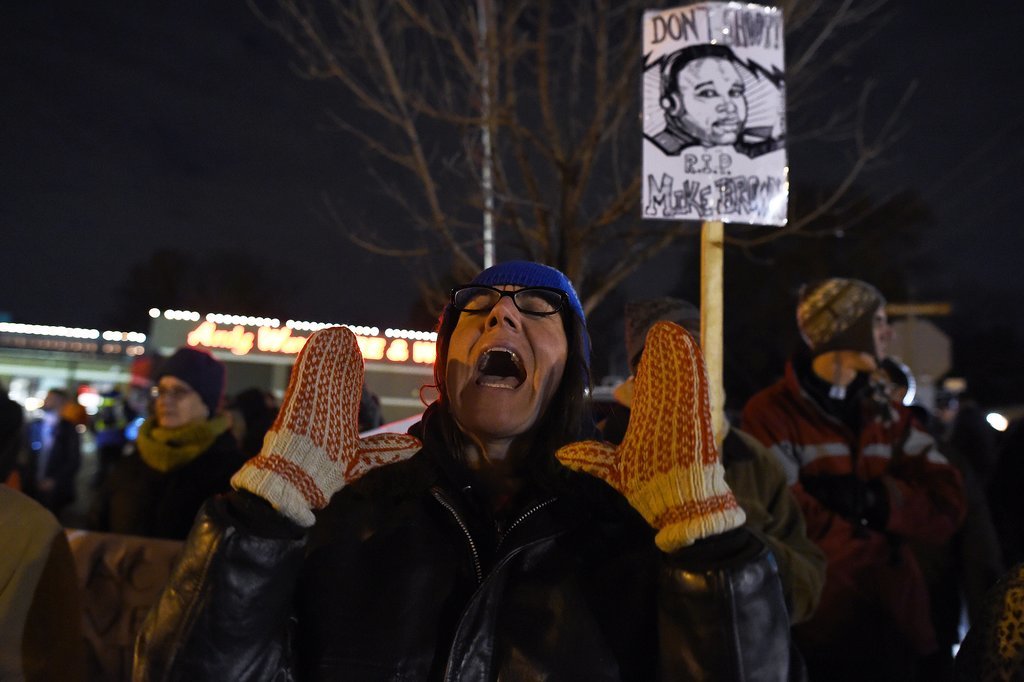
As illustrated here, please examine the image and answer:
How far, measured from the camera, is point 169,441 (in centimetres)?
383

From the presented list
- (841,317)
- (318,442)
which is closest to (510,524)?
(318,442)

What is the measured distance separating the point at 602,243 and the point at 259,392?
3827 millimetres

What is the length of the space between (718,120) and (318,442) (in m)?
2.38

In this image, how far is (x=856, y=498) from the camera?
9.66 ft

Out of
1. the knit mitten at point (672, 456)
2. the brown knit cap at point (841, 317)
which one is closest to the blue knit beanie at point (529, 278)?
the knit mitten at point (672, 456)

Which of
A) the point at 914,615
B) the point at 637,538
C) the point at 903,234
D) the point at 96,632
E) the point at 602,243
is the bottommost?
the point at 96,632

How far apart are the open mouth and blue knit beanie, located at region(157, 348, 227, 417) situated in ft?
9.08

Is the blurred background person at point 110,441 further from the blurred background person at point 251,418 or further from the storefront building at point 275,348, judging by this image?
the blurred background person at point 251,418

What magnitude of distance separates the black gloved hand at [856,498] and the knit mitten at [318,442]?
2.11 m

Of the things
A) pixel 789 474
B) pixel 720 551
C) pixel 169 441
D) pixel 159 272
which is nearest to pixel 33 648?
pixel 169 441

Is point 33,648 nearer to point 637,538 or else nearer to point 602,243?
point 637,538

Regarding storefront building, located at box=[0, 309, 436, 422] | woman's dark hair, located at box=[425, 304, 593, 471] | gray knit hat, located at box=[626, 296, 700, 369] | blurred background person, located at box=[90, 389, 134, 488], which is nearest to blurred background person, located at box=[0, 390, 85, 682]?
woman's dark hair, located at box=[425, 304, 593, 471]

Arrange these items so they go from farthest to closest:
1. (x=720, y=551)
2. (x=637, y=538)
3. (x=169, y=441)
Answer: (x=169, y=441) < (x=637, y=538) < (x=720, y=551)

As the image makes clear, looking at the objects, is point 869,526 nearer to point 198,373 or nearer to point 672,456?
point 672,456
